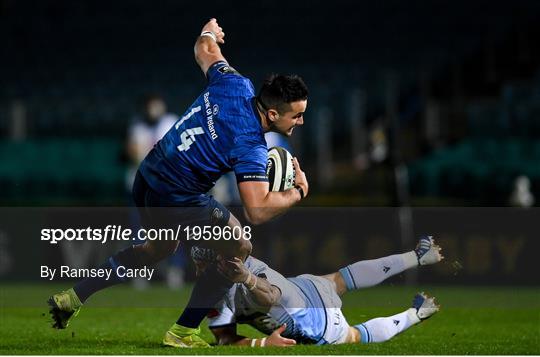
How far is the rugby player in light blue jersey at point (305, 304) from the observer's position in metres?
7.05

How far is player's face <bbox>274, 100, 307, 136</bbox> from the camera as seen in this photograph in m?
6.79

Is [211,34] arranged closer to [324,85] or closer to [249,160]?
[249,160]

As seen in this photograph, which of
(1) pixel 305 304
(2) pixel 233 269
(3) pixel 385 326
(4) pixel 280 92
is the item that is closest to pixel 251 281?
(2) pixel 233 269

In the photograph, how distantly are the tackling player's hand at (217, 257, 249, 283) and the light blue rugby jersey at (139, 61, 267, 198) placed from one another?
0.41 meters

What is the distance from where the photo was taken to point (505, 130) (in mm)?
16031

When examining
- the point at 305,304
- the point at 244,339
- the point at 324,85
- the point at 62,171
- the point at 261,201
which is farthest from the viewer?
the point at 324,85

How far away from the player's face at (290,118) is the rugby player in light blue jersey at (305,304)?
2.49 feet

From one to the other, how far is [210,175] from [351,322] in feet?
4.04

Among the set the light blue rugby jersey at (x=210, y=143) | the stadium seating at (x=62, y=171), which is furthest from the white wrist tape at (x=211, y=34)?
the stadium seating at (x=62, y=171)

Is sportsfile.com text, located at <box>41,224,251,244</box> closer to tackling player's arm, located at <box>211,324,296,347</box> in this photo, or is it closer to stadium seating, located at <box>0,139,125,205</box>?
tackling player's arm, located at <box>211,324,296,347</box>

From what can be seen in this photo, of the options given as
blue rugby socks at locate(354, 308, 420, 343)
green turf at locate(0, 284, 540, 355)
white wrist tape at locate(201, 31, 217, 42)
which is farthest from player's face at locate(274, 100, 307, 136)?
blue rugby socks at locate(354, 308, 420, 343)

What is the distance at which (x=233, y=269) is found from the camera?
6.95m

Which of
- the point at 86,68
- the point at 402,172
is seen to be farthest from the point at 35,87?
the point at 402,172

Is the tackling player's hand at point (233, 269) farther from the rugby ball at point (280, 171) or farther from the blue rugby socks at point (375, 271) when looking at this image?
the blue rugby socks at point (375, 271)
